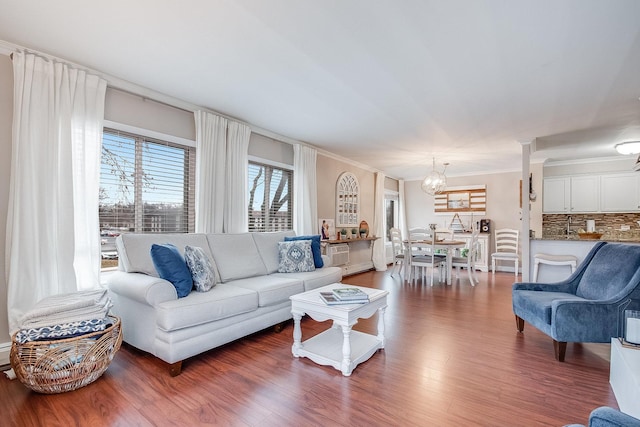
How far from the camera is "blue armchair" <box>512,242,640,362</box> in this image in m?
2.28

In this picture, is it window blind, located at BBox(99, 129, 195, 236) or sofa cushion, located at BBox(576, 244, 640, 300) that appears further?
window blind, located at BBox(99, 129, 195, 236)

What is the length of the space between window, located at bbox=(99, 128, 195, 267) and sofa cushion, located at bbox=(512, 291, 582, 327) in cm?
351

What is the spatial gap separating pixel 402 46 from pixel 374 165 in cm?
458

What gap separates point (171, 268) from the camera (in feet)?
8.00

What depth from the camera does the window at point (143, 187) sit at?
9.58ft

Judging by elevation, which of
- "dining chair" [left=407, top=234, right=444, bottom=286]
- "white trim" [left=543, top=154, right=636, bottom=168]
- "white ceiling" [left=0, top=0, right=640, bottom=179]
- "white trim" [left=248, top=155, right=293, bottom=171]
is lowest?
"dining chair" [left=407, top=234, right=444, bottom=286]

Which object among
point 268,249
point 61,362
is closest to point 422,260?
point 268,249

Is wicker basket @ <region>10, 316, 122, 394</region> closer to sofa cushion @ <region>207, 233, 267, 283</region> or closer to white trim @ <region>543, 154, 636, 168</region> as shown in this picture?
sofa cushion @ <region>207, 233, 267, 283</region>

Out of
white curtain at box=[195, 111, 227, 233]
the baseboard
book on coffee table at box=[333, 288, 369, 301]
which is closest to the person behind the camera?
book on coffee table at box=[333, 288, 369, 301]

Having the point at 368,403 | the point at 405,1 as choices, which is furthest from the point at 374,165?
the point at 368,403

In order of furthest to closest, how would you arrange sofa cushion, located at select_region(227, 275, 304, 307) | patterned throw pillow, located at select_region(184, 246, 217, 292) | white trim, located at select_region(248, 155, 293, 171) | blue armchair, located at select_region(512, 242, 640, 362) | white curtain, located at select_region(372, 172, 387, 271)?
white curtain, located at select_region(372, 172, 387, 271) < white trim, located at select_region(248, 155, 293, 171) < sofa cushion, located at select_region(227, 275, 304, 307) < patterned throw pillow, located at select_region(184, 246, 217, 292) < blue armchair, located at select_region(512, 242, 640, 362)

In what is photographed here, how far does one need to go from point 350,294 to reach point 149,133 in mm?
2594

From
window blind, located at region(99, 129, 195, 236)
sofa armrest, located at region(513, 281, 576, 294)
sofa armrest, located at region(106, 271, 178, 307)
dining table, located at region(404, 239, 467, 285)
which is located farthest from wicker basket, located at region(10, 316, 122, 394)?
dining table, located at region(404, 239, 467, 285)

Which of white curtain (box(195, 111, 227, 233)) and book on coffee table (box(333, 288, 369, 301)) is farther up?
white curtain (box(195, 111, 227, 233))
